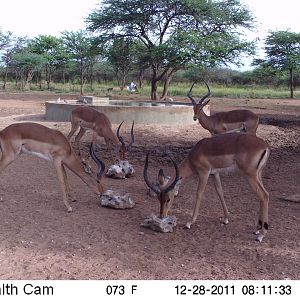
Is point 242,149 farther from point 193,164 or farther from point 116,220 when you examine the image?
point 116,220

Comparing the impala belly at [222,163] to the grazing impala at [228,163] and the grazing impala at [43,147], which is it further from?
the grazing impala at [43,147]

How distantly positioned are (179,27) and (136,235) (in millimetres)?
22476

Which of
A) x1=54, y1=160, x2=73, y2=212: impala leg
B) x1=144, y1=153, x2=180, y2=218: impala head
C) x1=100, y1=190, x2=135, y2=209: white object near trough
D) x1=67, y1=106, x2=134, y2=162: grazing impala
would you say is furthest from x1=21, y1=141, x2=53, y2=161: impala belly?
x1=67, y1=106, x2=134, y2=162: grazing impala

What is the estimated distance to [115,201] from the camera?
594cm

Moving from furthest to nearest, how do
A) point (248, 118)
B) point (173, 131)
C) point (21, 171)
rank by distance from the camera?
point (173, 131) → point (248, 118) → point (21, 171)

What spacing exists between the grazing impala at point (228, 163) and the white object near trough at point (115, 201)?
33.3 inches

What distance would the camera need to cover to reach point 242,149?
521cm

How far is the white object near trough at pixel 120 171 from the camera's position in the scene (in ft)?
25.1

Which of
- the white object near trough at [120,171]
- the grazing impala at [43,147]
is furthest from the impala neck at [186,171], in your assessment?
the white object near trough at [120,171]

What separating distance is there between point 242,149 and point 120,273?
6.69ft

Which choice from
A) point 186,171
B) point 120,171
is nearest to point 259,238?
point 186,171

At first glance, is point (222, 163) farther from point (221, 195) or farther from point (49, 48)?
point (49, 48)

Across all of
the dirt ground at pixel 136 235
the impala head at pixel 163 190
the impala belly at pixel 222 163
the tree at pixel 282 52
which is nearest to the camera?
the dirt ground at pixel 136 235

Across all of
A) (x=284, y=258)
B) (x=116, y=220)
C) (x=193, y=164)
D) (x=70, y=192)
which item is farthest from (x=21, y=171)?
(x=284, y=258)
